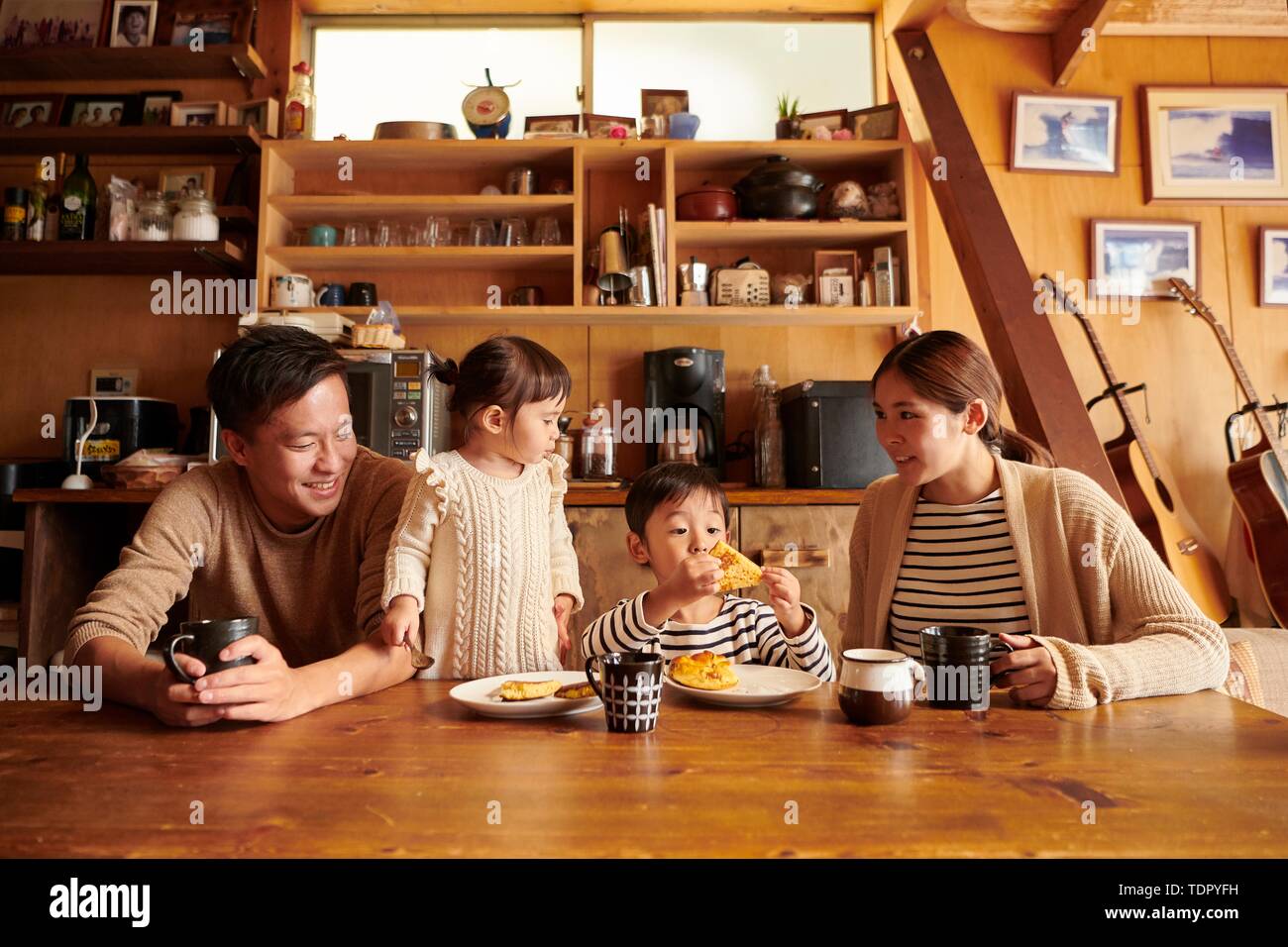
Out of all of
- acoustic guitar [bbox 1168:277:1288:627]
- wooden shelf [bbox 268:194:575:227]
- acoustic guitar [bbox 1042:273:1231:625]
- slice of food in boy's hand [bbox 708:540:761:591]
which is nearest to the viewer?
slice of food in boy's hand [bbox 708:540:761:591]

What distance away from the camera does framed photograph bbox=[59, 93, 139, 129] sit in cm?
388

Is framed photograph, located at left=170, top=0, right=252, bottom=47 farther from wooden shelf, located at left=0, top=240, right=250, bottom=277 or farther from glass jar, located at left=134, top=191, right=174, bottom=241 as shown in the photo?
wooden shelf, located at left=0, top=240, right=250, bottom=277

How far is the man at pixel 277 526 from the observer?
1.48 metres

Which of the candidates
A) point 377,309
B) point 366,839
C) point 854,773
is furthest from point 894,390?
point 377,309

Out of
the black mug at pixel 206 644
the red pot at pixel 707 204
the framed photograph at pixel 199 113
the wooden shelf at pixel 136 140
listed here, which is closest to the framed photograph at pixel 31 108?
the wooden shelf at pixel 136 140

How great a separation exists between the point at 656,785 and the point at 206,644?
605mm

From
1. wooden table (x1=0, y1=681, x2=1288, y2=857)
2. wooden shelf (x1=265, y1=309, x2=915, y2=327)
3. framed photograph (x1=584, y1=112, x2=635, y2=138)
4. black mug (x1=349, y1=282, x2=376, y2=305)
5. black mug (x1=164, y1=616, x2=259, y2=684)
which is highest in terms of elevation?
framed photograph (x1=584, y1=112, x2=635, y2=138)

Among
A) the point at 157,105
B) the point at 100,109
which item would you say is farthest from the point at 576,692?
the point at 100,109

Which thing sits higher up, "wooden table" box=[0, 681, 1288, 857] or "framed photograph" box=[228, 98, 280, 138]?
"framed photograph" box=[228, 98, 280, 138]

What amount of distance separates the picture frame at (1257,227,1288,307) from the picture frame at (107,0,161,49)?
5154 mm

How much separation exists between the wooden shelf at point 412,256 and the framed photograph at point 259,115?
0.59 meters

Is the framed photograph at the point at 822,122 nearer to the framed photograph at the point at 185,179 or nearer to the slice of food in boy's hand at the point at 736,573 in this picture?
the framed photograph at the point at 185,179

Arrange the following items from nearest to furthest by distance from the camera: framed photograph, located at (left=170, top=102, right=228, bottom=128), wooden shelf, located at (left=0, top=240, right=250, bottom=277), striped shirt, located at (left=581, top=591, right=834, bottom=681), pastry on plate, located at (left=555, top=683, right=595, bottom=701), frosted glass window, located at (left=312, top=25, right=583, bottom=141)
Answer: pastry on plate, located at (left=555, top=683, right=595, bottom=701), striped shirt, located at (left=581, top=591, right=834, bottom=681), wooden shelf, located at (left=0, top=240, right=250, bottom=277), framed photograph, located at (left=170, top=102, right=228, bottom=128), frosted glass window, located at (left=312, top=25, right=583, bottom=141)

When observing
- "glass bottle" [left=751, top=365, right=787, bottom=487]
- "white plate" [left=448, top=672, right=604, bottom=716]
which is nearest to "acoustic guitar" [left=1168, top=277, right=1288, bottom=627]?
"glass bottle" [left=751, top=365, right=787, bottom=487]
